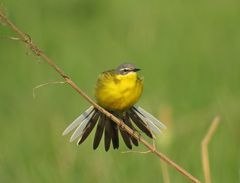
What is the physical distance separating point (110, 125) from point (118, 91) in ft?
0.80

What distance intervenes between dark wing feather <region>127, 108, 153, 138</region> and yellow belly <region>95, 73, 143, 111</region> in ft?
0.21

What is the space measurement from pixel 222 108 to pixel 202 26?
373 cm

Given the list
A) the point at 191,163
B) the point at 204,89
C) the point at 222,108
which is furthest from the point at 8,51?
the point at 191,163

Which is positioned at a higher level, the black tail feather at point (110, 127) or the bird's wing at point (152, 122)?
the black tail feather at point (110, 127)

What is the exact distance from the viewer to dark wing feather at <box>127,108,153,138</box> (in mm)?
6257

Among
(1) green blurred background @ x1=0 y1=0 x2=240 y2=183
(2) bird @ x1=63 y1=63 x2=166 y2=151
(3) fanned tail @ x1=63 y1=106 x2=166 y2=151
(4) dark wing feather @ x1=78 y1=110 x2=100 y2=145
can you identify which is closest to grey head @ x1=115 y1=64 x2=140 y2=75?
(2) bird @ x1=63 y1=63 x2=166 y2=151

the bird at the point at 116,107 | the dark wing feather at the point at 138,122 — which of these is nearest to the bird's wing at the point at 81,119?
the bird at the point at 116,107

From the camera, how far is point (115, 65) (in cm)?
1050

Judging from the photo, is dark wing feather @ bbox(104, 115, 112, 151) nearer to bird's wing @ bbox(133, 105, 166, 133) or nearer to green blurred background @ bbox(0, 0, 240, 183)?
bird's wing @ bbox(133, 105, 166, 133)

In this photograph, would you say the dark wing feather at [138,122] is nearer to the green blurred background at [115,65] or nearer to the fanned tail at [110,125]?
the fanned tail at [110,125]

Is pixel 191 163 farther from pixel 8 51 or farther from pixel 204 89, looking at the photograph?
pixel 8 51

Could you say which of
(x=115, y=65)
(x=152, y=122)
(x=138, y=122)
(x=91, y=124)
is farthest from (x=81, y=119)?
(x=115, y=65)

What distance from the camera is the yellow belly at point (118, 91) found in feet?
21.7

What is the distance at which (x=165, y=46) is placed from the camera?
11055mm
